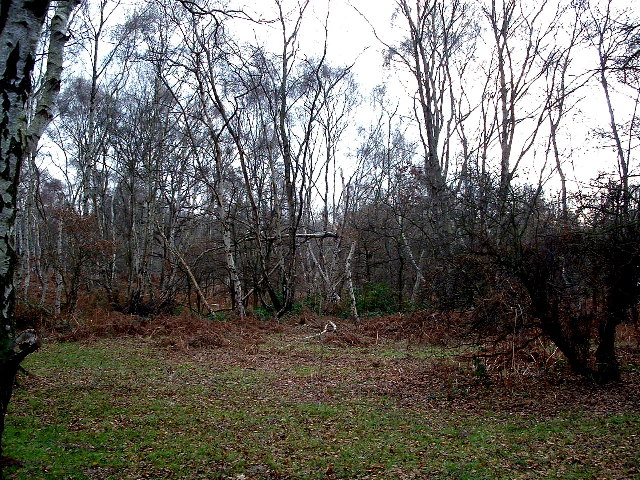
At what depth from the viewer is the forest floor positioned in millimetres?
4629

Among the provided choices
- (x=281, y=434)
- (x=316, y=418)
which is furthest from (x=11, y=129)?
(x=316, y=418)

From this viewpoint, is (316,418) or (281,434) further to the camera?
(316,418)

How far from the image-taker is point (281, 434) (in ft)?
18.6

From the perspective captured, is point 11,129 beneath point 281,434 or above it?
above

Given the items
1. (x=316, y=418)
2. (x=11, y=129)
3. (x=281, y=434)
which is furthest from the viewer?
(x=316, y=418)

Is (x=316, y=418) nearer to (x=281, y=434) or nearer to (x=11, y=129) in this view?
(x=281, y=434)

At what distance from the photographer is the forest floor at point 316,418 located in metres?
4.63

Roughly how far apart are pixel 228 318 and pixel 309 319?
275 cm

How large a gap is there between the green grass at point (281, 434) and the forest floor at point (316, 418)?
2 centimetres

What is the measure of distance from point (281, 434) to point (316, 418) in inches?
30.5

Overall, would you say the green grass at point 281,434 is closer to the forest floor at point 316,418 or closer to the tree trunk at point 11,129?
the forest floor at point 316,418

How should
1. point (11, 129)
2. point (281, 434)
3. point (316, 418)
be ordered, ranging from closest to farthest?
point (11, 129) → point (281, 434) → point (316, 418)

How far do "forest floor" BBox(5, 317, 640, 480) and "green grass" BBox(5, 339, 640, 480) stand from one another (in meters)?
0.02

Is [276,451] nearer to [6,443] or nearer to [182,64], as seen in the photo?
[6,443]
